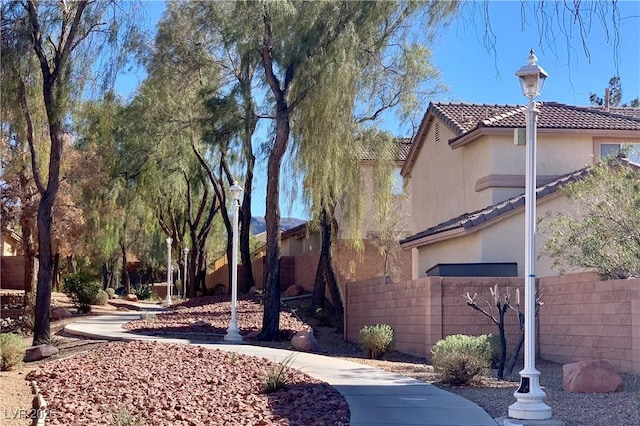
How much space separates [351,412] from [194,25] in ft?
54.9

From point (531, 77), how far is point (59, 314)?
24911 millimetres

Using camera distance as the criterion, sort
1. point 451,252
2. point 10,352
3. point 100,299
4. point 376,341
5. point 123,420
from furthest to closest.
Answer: point 100,299 → point 451,252 → point 376,341 → point 10,352 → point 123,420

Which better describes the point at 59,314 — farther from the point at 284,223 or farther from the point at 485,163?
the point at 284,223

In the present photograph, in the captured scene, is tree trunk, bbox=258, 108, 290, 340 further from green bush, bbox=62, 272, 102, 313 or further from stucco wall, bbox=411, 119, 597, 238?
green bush, bbox=62, 272, 102, 313

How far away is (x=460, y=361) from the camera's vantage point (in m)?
12.9

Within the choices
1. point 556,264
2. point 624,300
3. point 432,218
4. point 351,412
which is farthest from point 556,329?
point 432,218

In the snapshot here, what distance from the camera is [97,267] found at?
61000mm

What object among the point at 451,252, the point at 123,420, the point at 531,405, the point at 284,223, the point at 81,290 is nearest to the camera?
the point at 123,420

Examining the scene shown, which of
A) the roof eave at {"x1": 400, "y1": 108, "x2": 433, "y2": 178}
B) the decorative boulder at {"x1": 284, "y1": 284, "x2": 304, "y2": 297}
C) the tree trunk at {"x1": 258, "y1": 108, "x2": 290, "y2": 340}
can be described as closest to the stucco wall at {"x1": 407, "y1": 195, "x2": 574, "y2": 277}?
the tree trunk at {"x1": 258, "y1": 108, "x2": 290, "y2": 340}

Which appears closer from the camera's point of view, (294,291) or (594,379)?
(594,379)

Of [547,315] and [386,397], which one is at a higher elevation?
[547,315]

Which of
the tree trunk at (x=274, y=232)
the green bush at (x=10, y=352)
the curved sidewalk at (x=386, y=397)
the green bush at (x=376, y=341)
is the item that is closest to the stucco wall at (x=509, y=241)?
the green bush at (x=376, y=341)

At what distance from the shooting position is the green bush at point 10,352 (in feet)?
51.0

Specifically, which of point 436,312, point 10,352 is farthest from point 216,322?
point 10,352
